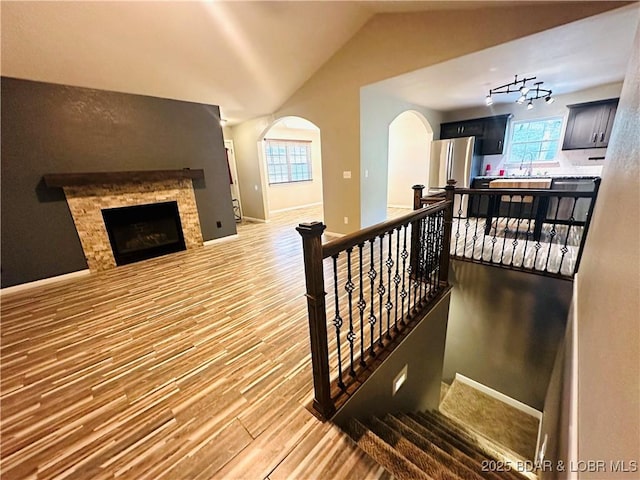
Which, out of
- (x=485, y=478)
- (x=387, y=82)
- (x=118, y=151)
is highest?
(x=387, y=82)

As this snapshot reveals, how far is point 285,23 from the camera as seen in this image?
10.3 feet

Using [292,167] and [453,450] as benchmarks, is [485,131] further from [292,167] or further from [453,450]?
[453,450]

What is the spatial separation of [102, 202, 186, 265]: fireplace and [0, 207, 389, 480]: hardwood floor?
977mm

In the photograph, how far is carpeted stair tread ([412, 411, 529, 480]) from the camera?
78.2 inches

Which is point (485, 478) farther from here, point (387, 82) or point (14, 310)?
point (14, 310)

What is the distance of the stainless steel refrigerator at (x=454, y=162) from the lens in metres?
5.67

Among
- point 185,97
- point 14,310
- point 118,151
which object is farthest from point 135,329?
point 185,97

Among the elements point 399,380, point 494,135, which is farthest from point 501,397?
point 494,135

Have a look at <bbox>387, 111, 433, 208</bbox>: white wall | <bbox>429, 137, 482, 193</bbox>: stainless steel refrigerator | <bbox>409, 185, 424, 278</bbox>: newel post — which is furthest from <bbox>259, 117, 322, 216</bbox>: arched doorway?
<bbox>409, 185, 424, 278</bbox>: newel post

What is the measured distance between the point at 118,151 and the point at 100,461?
13.0 feet

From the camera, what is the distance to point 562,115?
504cm

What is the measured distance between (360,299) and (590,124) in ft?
20.6

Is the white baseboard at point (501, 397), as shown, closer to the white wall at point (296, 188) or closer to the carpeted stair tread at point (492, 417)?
the carpeted stair tread at point (492, 417)

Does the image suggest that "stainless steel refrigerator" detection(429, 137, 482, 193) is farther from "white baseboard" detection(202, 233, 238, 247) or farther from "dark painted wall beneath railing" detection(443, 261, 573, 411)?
"white baseboard" detection(202, 233, 238, 247)
